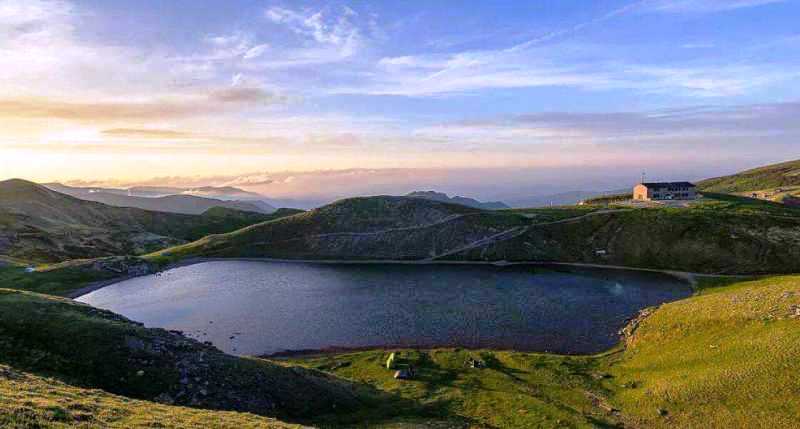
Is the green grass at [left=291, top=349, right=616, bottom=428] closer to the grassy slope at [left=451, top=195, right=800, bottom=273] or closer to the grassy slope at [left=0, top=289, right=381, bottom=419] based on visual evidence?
the grassy slope at [left=0, top=289, right=381, bottom=419]

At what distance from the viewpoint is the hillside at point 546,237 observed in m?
131

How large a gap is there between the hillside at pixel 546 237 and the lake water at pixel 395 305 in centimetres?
1604

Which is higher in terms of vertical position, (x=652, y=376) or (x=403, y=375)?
(x=652, y=376)

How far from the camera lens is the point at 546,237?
163 metres

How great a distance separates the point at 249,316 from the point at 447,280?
59889 millimetres

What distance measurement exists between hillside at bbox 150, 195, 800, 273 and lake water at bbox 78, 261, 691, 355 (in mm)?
16043

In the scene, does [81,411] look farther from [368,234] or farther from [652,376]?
[368,234]

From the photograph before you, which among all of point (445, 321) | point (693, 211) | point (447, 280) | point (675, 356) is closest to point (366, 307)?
point (445, 321)

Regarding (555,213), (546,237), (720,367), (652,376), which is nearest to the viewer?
(720,367)

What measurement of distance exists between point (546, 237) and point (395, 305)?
89310mm

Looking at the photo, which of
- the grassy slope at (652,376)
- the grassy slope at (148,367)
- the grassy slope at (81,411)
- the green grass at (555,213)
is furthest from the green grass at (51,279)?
the green grass at (555,213)

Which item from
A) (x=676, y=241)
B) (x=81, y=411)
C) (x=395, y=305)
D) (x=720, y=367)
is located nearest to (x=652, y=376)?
(x=720, y=367)

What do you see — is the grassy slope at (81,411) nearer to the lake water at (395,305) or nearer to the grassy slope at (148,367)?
the grassy slope at (148,367)

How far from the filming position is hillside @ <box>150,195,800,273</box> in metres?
131
